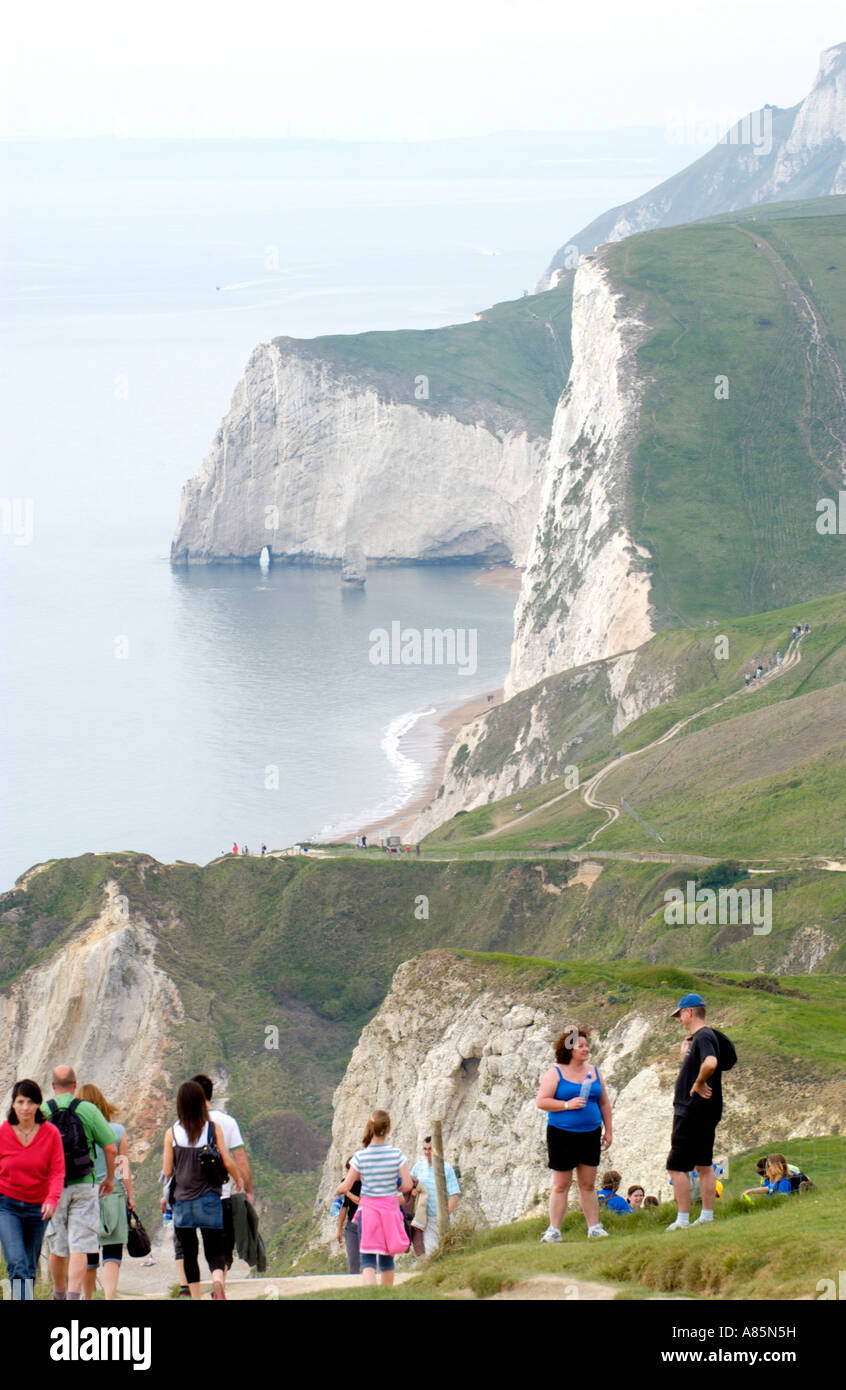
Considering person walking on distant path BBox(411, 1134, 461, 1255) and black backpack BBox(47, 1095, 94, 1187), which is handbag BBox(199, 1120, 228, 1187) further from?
person walking on distant path BBox(411, 1134, 461, 1255)

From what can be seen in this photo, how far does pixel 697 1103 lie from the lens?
1920cm

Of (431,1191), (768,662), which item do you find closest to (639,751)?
(768,662)

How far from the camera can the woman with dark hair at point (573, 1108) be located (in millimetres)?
18672

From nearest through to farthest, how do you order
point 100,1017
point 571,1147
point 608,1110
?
point 608,1110, point 571,1147, point 100,1017

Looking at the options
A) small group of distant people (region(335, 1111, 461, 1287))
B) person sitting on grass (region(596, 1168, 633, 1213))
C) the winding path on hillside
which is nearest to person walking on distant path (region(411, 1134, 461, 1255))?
small group of distant people (region(335, 1111, 461, 1287))

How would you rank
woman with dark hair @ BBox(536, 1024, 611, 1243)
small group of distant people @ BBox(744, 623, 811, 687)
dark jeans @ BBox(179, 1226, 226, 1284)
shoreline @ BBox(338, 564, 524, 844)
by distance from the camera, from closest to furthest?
dark jeans @ BBox(179, 1226, 226, 1284) → woman with dark hair @ BBox(536, 1024, 611, 1243) → small group of distant people @ BBox(744, 623, 811, 687) → shoreline @ BBox(338, 564, 524, 844)

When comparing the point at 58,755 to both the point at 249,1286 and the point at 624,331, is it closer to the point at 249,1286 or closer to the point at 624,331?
the point at 624,331

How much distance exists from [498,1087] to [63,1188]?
26531 mm

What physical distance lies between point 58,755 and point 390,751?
1158 inches

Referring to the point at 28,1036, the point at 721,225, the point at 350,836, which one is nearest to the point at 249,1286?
the point at 28,1036

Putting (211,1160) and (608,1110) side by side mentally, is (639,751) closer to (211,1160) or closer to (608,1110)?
(608,1110)

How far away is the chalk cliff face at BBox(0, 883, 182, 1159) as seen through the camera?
69000 mm

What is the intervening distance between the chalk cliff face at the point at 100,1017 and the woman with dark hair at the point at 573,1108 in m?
50.4

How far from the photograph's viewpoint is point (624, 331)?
512 ft
